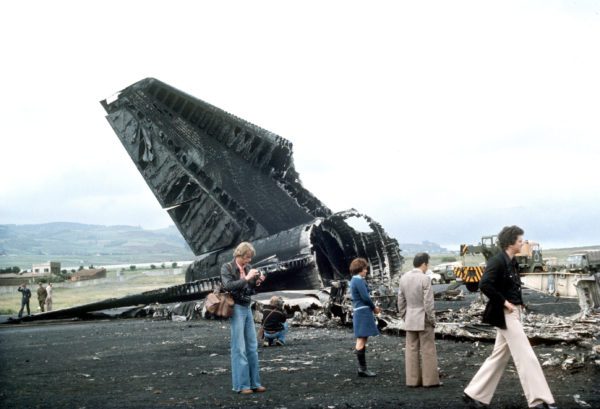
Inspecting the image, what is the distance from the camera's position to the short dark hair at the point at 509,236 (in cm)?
623

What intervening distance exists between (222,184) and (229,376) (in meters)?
15.0

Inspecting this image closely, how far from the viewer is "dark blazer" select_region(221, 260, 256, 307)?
7.23 m

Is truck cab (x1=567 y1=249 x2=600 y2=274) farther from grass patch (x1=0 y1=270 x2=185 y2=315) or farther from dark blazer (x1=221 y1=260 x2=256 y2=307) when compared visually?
dark blazer (x1=221 y1=260 x2=256 y2=307)

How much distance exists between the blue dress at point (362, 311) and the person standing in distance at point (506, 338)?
2.13 metres

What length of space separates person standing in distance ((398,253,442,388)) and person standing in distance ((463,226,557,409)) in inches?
41.1

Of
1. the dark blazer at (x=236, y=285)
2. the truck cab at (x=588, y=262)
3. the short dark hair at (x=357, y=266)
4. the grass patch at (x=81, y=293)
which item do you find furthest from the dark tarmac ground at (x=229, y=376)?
→ the grass patch at (x=81, y=293)

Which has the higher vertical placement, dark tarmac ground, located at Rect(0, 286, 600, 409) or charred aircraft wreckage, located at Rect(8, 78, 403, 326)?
charred aircraft wreckage, located at Rect(8, 78, 403, 326)

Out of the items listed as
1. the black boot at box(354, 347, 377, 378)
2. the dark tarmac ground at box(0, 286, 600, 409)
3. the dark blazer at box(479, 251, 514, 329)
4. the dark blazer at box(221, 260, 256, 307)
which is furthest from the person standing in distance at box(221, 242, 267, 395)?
the dark blazer at box(479, 251, 514, 329)

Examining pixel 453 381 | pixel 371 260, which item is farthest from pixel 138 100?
pixel 453 381

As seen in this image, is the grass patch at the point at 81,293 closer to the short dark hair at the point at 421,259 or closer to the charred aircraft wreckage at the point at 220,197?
the charred aircraft wreckage at the point at 220,197

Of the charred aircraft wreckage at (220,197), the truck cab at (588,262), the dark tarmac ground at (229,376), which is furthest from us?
the truck cab at (588,262)

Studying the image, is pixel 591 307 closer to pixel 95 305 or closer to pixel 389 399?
pixel 389 399

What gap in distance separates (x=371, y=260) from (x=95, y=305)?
34.3 ft

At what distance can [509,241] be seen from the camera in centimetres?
623
